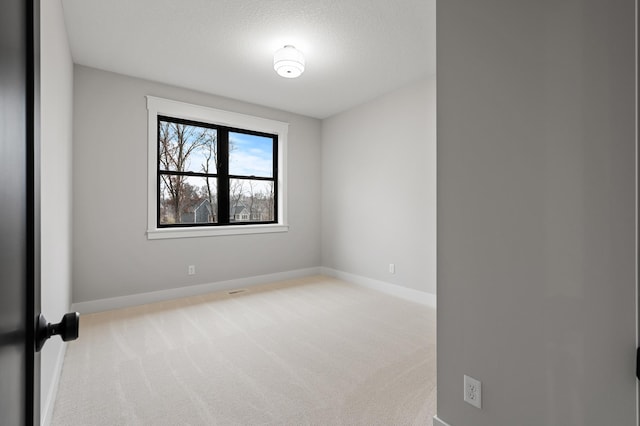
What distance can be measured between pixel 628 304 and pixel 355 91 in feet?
12.0

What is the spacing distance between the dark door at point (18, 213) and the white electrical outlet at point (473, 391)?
151 centimetres

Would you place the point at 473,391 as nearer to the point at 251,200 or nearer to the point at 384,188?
the point at 384,188

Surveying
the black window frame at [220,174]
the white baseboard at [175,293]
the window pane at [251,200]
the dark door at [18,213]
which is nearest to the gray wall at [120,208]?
the white baseboard at [175,293]

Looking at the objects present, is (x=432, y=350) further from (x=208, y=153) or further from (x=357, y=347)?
(x=208, y=153)

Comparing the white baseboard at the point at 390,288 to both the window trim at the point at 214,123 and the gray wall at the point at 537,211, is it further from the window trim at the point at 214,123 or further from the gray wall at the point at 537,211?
the gray wall at the point at 537,211

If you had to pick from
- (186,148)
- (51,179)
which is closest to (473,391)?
(51,179)

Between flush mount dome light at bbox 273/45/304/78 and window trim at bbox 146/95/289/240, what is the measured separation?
1585 mm

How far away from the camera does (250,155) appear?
4.75 m

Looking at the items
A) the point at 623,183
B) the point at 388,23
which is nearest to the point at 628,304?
the point at 623,183

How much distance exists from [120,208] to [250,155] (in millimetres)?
1861

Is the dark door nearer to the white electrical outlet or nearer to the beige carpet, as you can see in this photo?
the beige carpet

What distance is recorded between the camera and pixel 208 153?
14.2ft

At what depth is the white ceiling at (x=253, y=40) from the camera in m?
2.44

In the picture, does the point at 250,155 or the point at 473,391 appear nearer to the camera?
the point at 473,391
